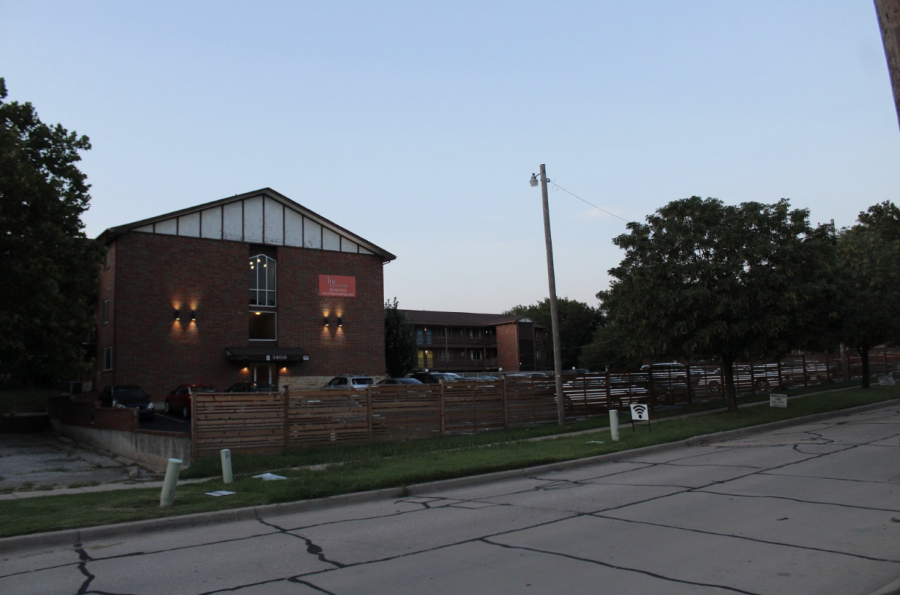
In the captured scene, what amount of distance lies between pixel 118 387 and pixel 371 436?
18.2 metres

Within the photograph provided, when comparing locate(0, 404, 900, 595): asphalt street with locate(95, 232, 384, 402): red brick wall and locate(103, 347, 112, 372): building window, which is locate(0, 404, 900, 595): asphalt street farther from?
locate(103, 347, 112, 372): building window

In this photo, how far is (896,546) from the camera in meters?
6.79

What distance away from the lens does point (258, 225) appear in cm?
4031

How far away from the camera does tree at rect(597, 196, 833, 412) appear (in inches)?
796

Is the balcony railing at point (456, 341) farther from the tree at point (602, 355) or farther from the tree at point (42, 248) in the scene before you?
the tree at point (42, 248)

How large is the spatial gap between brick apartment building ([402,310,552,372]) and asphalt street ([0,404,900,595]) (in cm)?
6018

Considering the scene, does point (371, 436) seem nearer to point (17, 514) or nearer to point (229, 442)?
point (229, 442)

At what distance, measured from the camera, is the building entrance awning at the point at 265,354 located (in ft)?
124

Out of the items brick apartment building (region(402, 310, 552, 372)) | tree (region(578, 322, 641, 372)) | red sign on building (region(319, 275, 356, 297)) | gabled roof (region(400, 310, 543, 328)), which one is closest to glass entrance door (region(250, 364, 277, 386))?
red sign on building (region(319, 275, 356, 297))

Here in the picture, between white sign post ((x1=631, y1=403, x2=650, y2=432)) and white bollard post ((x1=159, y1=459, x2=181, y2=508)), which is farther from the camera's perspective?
white sign post ((x1=631, y1=403, x2=650, y2=432))

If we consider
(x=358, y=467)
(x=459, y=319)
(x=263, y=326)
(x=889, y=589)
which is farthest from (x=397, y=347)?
(x=889, y=589)

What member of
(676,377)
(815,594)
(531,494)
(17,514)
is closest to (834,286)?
(676,377)

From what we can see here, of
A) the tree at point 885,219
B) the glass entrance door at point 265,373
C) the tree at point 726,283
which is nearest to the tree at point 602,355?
the tree at point 885,219

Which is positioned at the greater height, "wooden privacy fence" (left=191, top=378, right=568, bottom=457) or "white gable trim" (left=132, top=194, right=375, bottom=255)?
"white gable trim" (left=132, top=194, right=375, bottom=255)
